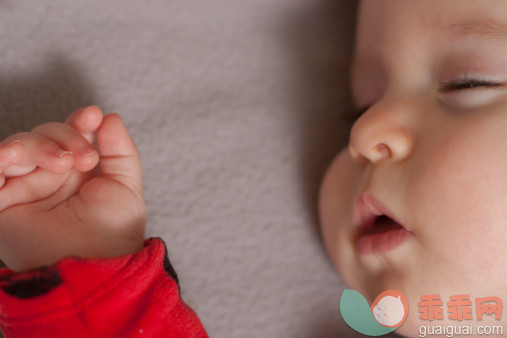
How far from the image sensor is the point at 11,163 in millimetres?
479

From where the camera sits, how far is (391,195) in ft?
1.79

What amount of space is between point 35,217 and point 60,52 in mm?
256

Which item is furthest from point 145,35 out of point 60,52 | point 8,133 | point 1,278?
point 1,278

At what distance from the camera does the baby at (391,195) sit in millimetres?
474

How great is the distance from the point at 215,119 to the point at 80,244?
295 mm

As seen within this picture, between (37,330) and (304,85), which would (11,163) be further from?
(304,85)

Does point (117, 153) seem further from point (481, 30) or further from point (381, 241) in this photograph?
point (481, 30)

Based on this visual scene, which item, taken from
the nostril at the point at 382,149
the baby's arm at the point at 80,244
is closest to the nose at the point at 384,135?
the nostril at the point at 382,149

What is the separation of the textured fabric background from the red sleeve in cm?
17

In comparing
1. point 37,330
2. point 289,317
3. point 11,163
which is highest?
point 11,163

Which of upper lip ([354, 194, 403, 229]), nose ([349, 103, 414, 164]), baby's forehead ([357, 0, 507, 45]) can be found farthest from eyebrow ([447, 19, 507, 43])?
upper lip ([354, 194, 403, 229])

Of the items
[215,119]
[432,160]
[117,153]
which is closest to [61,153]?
[117,153]

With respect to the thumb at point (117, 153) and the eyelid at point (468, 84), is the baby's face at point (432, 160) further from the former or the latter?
the thumb at point (117, 153)

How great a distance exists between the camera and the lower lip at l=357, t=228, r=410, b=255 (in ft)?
1.80
